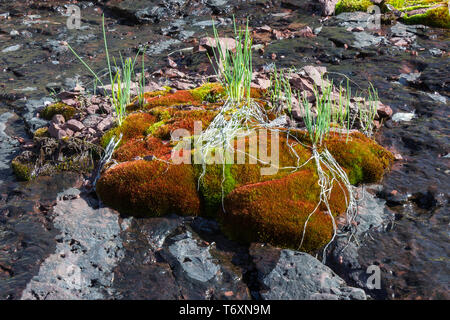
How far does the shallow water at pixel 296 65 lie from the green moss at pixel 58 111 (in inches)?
14.6

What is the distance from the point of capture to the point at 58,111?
5473mm

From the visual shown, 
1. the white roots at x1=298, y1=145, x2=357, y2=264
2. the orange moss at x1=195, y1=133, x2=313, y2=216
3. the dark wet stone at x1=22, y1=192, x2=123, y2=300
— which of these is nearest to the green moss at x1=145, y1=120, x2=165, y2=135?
the orange moss at x1=195, y1=133, x2=313, y2=216

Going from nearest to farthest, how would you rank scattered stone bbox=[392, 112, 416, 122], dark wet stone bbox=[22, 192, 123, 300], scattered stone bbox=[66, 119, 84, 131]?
dark wet stone bbox=[22, 192, 123, 300]
scattered stone bbox=[66, 119, 84, 131]
scattered stone bbox=[392, 112, 416, 122]

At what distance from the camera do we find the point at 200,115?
15.5 ft

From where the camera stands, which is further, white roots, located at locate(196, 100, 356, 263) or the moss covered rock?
the moss covered rock

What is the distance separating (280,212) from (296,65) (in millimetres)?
4506

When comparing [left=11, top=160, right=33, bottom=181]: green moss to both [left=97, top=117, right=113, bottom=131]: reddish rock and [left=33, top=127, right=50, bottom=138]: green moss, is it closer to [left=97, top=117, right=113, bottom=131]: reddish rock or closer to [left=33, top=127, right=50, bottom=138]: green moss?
[left=33, top=127, right=50, bottom=138]: green moss

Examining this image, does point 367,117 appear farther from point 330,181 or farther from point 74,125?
point 74,125

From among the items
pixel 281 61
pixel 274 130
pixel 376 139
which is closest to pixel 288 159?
pixel 274 130

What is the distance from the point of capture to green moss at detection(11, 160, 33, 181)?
439cm

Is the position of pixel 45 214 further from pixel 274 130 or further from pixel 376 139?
pixel 376 139

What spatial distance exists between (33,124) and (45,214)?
211cm

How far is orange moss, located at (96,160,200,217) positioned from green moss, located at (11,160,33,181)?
98 cm

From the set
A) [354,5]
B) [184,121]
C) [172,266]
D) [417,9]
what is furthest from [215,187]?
[417,9]
